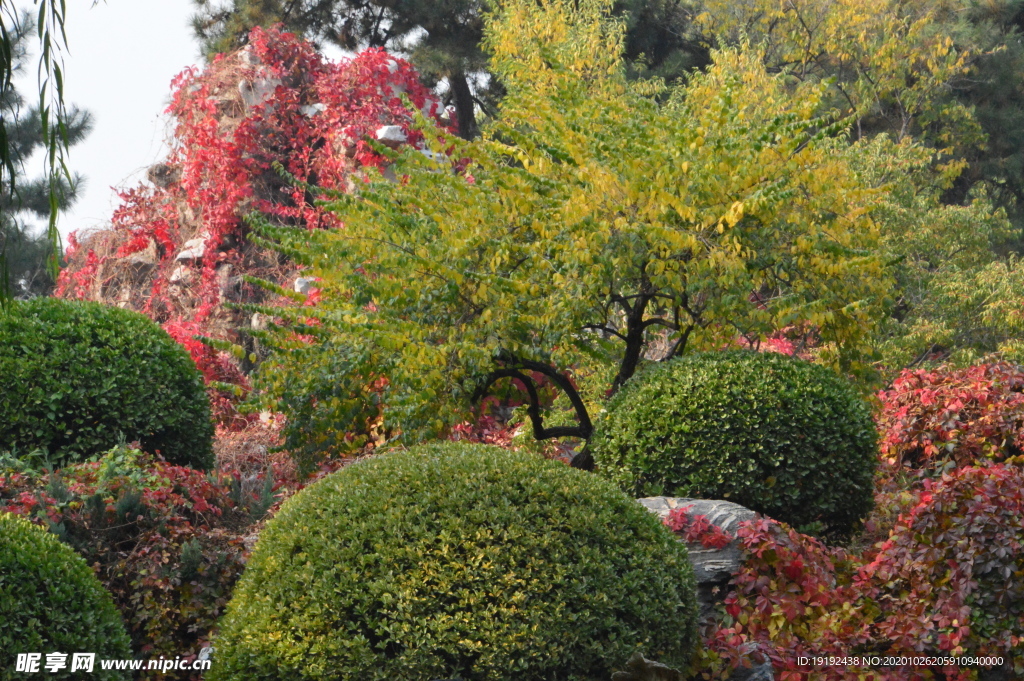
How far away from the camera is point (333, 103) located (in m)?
13.4

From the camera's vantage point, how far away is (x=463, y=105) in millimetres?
17812

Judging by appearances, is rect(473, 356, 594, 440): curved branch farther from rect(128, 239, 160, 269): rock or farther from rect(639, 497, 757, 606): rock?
rect(128, 239, 160, 269): rock

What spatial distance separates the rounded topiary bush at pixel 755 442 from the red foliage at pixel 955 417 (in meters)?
0.92

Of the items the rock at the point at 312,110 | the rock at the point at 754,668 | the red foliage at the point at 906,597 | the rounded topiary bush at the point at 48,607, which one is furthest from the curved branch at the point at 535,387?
the rock at the point at 312,110

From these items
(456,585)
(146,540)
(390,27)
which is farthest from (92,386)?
(390,27)

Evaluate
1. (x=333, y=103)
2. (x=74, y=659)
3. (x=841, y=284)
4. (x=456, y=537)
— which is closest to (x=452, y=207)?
(x=841, y=284)

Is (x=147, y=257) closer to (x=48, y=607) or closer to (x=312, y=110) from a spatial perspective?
(x=312, y=110)

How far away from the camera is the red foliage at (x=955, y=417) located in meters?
5.91

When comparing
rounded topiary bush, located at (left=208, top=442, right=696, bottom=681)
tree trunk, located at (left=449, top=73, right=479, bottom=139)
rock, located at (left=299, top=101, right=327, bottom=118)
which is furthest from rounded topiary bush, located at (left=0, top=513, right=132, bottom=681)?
tree trunk, located at (left=449, top=73, right=479, bottom=139)

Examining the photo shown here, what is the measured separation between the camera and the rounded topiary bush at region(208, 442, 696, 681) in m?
3.23

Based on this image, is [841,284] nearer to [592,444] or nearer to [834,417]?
[834,417]

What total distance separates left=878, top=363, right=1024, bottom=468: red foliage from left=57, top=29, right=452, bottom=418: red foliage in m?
8.49

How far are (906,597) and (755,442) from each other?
1.42 m

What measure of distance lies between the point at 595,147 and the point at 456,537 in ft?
12.2
